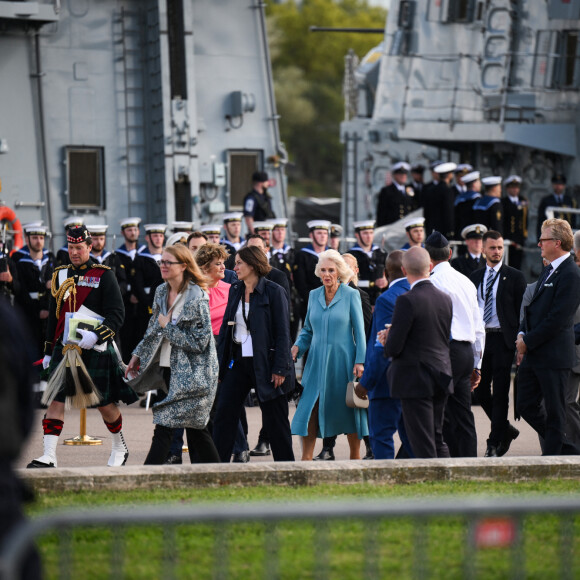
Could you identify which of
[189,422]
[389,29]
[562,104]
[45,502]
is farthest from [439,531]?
[389,29]

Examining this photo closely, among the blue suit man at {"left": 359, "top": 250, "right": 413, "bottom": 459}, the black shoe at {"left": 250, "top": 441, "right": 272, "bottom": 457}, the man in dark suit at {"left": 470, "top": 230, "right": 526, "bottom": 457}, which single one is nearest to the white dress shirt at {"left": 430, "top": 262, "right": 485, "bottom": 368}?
the blue suit man at {"left": 359, "top": 250, "right": 413, "bottom": 459}

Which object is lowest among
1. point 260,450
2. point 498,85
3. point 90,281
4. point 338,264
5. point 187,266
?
point 260,450

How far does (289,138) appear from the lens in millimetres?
72312

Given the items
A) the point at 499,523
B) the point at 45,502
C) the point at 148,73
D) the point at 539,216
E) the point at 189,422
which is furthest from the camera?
the point at 539,216

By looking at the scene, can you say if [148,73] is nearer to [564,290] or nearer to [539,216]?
[539,216]

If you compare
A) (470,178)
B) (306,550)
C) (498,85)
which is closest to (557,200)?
(470,178)

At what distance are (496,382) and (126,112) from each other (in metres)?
8.97

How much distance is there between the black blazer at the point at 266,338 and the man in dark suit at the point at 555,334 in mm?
1746

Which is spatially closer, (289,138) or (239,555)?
(239,555)

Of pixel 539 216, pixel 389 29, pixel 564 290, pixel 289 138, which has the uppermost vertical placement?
pixel 389 29

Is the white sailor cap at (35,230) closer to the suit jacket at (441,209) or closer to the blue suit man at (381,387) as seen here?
the suit jacket at (441,209)

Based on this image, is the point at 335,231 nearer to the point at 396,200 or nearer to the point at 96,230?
the point at 396,200

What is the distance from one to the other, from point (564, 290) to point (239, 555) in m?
4.32

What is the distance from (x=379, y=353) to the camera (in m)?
9.11
